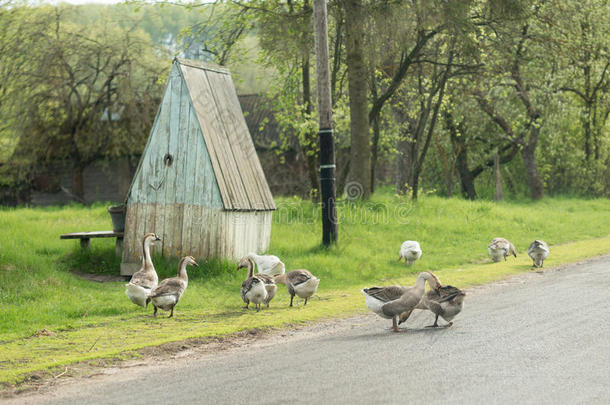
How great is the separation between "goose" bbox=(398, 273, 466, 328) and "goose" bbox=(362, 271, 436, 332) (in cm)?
22

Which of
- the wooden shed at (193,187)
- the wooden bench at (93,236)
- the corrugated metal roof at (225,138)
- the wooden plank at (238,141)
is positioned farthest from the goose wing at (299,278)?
the wooden bench at (93,236)

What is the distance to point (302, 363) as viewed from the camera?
314 inches

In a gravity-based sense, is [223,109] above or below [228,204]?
above

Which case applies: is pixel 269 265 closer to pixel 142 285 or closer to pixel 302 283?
pixel 302 283

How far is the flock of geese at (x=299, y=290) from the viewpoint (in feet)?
32.6

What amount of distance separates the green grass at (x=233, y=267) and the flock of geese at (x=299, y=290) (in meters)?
0.34

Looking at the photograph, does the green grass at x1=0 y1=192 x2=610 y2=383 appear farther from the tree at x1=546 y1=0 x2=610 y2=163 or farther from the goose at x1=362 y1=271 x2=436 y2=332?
the tree at x1=546 y1=0 x2=610 y2=163

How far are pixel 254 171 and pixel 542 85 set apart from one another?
80.0 ft

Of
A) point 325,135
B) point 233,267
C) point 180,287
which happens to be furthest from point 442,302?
point 325,135

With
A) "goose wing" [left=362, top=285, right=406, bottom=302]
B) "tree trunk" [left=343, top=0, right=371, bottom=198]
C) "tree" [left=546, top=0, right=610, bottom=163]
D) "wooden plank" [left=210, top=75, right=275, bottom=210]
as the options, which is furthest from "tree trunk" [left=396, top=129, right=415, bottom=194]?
"goose wing" [left=362, top=285, right=406, bottom=302]

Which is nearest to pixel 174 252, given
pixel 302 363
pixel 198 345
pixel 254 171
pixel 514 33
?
pixel 254 171

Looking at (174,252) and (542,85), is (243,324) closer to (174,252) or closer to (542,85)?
(174,252)

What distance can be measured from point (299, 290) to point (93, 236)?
290 inches

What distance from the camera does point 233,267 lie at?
1543 cm
